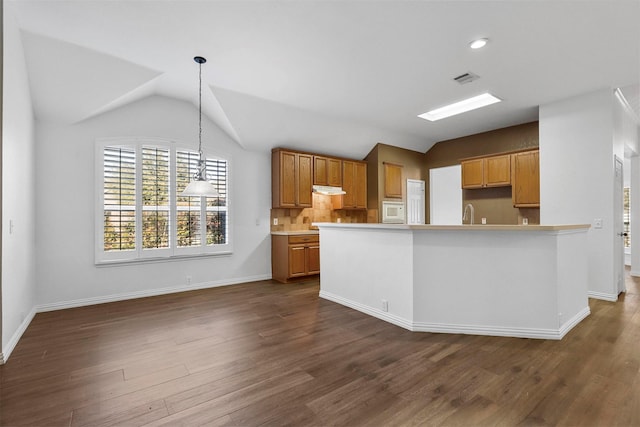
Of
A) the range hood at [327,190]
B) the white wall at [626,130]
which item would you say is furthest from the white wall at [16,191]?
the white wall at [626,130]

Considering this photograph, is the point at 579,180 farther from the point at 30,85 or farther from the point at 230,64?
the point at 30,85

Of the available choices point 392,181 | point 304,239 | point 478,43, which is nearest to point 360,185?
point 392,181

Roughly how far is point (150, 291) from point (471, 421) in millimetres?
4597

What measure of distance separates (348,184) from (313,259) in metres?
1.94

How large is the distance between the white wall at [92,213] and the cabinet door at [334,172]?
5.85 feet

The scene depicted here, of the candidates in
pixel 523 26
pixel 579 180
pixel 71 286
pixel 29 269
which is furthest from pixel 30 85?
pixel 579 180

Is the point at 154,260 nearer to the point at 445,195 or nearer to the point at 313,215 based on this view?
the point at 313,215

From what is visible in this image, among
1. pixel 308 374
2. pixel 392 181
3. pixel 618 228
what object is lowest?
pixel 308 374

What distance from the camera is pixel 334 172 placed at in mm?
6633

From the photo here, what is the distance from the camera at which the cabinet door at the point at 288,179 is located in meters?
5.88

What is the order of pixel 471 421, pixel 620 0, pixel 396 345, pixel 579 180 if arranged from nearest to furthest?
pixel 471 421
pixel 620 0
pixel 396 345
pixel 579 180

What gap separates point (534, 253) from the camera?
298 centimetres

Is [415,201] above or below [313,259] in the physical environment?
above

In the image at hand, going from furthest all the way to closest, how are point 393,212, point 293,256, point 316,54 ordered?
point 393,212, point 293,256, point 316,54
